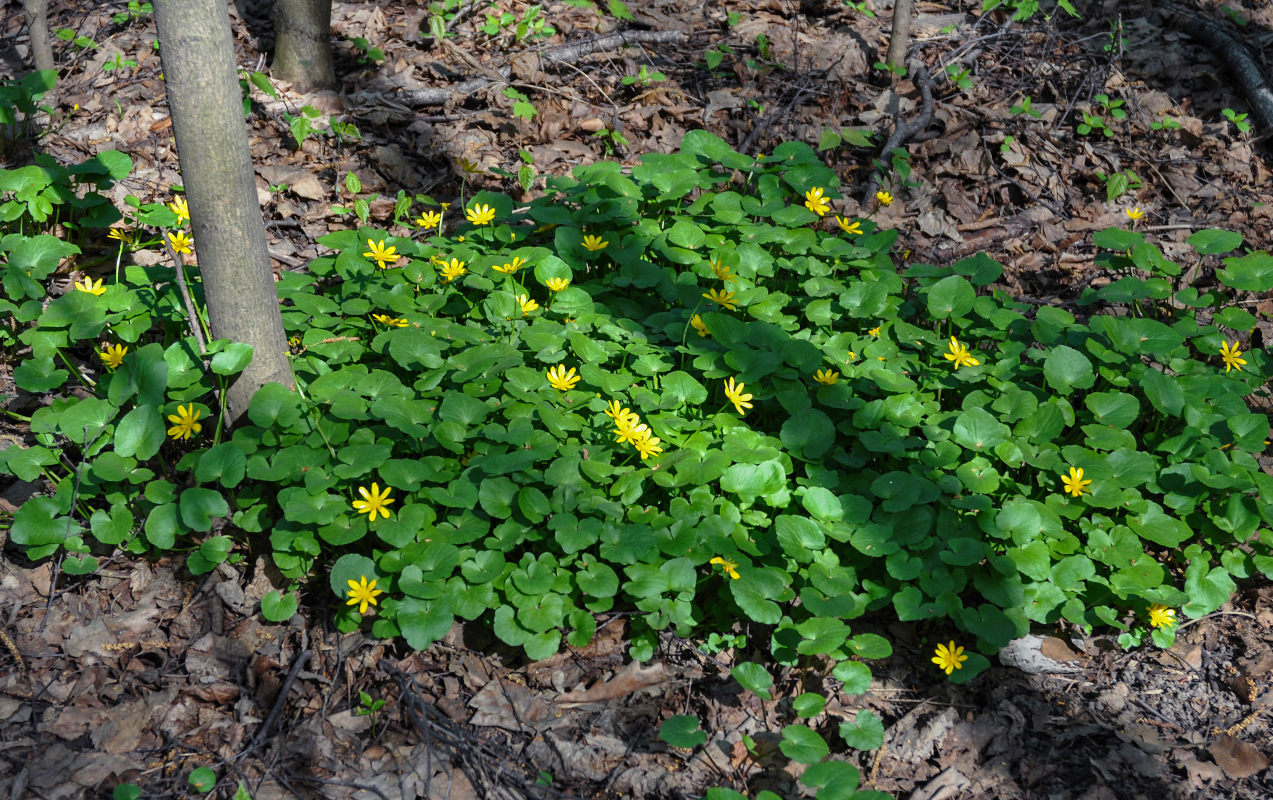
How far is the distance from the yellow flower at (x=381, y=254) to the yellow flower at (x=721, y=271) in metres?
1.09

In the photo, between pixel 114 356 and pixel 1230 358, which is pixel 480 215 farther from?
pixel 1230 358

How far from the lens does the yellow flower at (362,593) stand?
7.29 feet

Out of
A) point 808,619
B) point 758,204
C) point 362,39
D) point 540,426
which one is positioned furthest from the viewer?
point 362,39

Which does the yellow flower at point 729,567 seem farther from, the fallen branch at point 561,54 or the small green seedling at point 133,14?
the small green seedling at point 133,14

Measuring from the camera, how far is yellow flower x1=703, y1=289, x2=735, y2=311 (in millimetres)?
3029

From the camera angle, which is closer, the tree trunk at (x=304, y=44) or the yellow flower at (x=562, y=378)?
the yellow flower at (x=562, y=378)

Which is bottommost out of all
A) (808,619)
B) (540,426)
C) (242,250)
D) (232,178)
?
(808,619)

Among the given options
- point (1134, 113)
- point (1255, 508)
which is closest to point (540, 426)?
point (1255, 508)

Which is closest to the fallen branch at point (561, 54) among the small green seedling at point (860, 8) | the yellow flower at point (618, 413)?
the small green seedling at point (860, 8)

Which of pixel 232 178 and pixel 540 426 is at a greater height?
pixel 232 178

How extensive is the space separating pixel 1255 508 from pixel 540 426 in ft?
6.69

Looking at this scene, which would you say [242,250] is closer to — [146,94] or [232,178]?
[232,178]

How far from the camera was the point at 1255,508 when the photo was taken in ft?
8.41

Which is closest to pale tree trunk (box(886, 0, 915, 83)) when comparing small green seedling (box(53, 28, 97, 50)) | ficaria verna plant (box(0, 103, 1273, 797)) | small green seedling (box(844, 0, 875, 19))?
small green seedling (box(844, 0, 875, 19))
